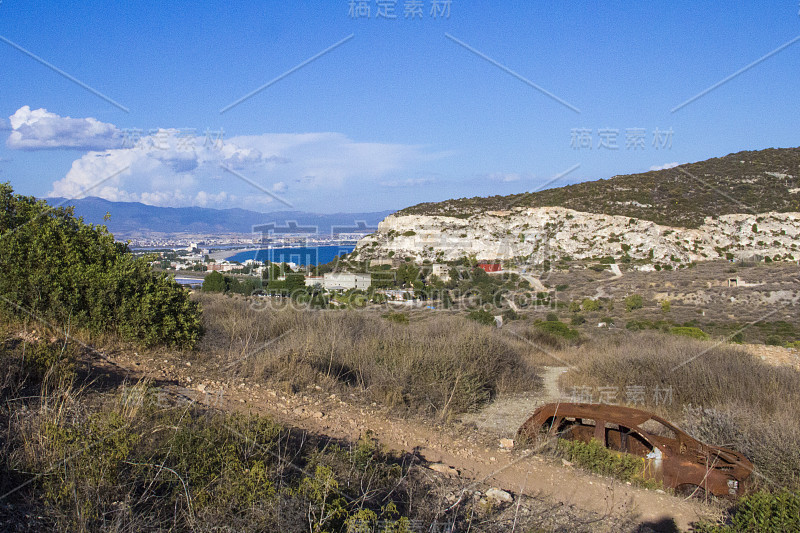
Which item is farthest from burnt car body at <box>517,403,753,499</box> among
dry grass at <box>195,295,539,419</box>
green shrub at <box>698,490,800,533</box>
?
dry grass at <box>195,295,539,419</box>

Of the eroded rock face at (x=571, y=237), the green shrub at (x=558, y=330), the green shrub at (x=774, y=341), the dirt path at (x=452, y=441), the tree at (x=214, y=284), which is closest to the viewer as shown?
the dirt path at (x=452, y=441)

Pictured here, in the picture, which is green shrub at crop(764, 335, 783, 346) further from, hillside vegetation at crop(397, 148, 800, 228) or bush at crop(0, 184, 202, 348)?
hillside vegetation at crop(397, 148, 800, 228)

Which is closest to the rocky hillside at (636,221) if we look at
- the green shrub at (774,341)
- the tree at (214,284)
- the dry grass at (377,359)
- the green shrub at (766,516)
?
the green shrub at (774,341)

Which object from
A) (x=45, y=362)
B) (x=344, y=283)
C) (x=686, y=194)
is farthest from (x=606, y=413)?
(x=686, y=194)

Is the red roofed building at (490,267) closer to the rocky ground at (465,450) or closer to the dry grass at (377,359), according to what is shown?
Result: the dry grass at (377,359)

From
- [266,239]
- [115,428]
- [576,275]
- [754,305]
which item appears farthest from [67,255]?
[576,275]

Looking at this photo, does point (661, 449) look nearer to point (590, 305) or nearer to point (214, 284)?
point (214, 284)
